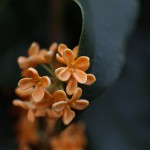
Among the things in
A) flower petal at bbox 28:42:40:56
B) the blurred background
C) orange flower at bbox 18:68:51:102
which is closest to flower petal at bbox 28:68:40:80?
orange flower at bbox 18:68:51:102

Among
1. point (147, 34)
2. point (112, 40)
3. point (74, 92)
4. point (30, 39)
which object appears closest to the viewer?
point (74, 92)

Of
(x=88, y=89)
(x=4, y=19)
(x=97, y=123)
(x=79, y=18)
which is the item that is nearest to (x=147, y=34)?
(x=79, y=18)

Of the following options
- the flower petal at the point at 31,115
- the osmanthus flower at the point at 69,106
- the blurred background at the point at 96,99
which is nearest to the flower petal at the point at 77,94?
the osmanthus flower at the point at 69,106

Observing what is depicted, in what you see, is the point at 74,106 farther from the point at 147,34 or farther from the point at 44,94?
the point at 147,34

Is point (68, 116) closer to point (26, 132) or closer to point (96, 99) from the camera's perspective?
point (26, 132)

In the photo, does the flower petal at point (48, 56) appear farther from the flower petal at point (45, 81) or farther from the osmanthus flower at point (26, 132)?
the osmanthus flower at point (26, 132)
